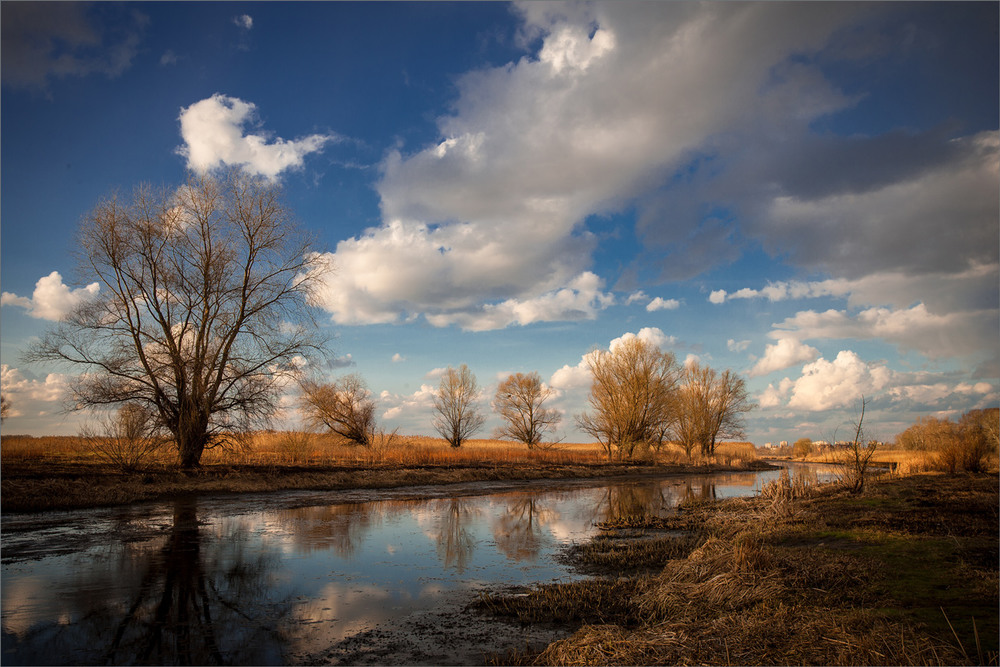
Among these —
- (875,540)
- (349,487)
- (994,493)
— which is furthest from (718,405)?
(875,540)

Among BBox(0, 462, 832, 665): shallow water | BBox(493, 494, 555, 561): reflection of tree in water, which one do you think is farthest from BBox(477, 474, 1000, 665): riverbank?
BBox(493, 494, 555, 561): reflection of tree in water

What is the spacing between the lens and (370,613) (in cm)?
728

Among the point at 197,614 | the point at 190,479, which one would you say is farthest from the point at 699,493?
the point at 197,614

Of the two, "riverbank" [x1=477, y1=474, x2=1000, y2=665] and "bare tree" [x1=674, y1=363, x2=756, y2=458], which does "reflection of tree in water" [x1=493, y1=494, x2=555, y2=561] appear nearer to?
"riverbank" [x1=477, y1=474, x2=1000, y2=665]

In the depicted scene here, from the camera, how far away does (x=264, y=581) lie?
8.55 metres

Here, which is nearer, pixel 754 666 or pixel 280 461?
pixel 754 666

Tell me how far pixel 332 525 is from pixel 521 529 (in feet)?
17.0

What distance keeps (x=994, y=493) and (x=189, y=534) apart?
23788 millimetres

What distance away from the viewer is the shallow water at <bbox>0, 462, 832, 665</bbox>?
592 cm

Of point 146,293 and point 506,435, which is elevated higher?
point 146,293

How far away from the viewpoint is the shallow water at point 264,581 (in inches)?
233

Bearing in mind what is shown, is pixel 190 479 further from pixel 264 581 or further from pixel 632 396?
pixel 632 396

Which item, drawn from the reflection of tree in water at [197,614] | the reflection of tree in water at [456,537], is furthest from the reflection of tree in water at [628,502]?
the reflection of tree in water at [197,614]

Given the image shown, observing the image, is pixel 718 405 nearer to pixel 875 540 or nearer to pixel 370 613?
pixel 875 540
